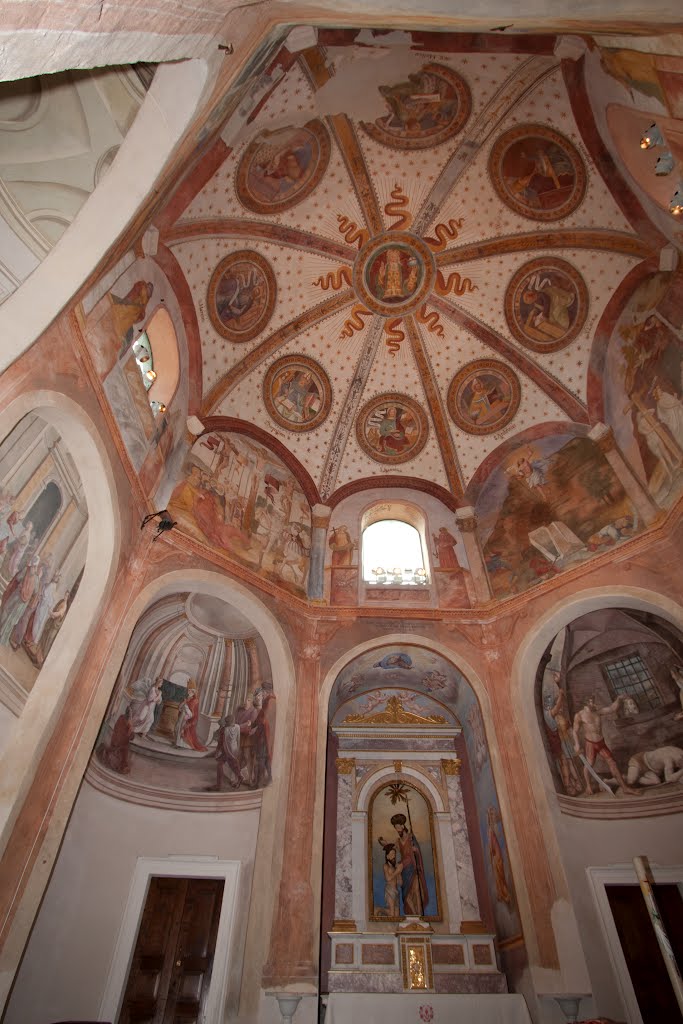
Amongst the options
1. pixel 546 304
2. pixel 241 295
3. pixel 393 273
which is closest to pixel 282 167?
pixel 241 295

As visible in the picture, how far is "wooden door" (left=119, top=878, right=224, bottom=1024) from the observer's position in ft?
27.8

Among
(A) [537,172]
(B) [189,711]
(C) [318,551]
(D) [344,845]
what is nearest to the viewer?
(B) [189,711]

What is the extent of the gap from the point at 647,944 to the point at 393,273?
44.3 feet

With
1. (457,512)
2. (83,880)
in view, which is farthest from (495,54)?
(83,880)

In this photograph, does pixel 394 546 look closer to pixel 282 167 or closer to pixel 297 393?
pixel 297 393

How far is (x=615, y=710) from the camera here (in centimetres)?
1001

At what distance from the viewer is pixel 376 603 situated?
11930mm

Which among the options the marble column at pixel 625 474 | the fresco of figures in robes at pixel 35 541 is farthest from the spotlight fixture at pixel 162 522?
the marble column at pixel 625 474

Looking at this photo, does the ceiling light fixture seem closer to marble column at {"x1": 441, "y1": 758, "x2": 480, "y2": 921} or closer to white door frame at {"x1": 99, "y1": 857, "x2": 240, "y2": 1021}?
marble column at {"x1": 441, "y1": 758, "x2": 480, "y2": 921}

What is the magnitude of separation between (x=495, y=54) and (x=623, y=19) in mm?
7696

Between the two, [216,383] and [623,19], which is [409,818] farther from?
[623,19]

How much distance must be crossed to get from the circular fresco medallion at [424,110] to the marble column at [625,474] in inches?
273

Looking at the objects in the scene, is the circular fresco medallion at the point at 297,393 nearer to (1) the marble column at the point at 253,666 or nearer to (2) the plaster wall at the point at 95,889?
(1) the marble column at the point at 253,666

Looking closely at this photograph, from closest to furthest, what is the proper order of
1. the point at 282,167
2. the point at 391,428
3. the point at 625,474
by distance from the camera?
1. the point at 625,474
2. the point at 282,167
3. the point at 391,428
